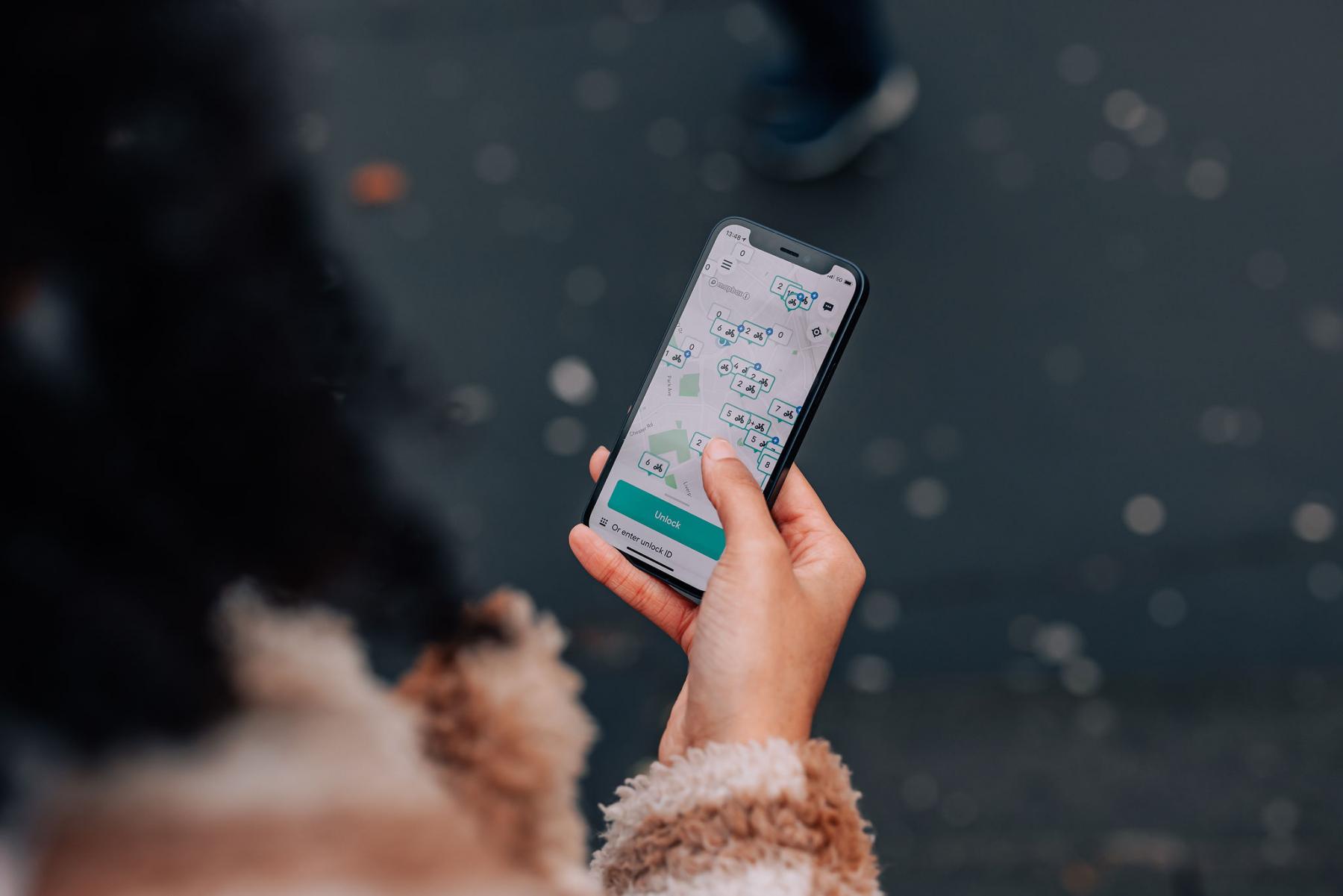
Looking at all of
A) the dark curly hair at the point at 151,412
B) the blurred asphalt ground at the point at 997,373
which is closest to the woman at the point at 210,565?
the dark curly hair at the point at 151,412

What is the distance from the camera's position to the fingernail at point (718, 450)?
1.10 m

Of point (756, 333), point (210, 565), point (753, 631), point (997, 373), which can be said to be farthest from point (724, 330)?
point (210, 565)

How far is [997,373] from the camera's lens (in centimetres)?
172

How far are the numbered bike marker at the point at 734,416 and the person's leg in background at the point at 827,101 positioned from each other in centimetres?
80

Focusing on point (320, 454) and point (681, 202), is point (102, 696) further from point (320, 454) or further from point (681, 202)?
point (681, 202)

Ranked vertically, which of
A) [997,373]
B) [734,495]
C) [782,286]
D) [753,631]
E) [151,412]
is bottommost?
[753,631]

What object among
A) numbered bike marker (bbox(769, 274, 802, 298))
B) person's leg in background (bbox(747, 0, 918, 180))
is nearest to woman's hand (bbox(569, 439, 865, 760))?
numbered bike marker (bbox(769, 274, 802, 298))

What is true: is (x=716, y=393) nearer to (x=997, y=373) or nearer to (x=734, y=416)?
(x=734, y=416)

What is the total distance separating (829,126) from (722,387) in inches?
32.3

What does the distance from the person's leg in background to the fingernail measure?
2.91 feet

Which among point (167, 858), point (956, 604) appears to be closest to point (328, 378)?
point (167, 858)

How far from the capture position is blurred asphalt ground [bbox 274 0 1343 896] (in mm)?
1587

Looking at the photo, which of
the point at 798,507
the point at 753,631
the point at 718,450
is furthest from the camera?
the point at 798,507

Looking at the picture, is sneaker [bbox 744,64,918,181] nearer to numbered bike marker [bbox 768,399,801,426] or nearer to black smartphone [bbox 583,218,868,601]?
black smartphone [bbox 583,218,868,601]
